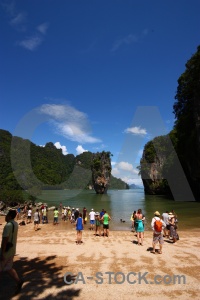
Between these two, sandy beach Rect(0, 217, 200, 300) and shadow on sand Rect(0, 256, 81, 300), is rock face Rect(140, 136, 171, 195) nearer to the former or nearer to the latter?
sandy beach Rect(0, 217, 200, 300)

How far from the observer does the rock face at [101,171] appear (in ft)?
316

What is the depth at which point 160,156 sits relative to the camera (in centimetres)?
6994

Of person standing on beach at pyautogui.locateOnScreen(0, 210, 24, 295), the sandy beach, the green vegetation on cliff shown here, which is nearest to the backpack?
the sandy beach

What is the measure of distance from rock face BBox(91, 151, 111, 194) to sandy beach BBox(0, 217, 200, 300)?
86.9 metres

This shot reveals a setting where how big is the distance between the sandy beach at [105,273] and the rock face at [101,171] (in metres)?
86.9

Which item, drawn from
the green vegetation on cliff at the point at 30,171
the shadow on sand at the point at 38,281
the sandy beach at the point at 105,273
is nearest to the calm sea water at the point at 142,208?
the sandy beach at the point at 105,273

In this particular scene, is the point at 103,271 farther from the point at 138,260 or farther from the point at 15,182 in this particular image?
the point at 15,182

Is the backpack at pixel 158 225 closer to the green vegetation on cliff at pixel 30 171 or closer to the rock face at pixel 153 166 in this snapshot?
the green vegetation on cliff at pixel 30 171

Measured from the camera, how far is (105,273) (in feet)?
22.1

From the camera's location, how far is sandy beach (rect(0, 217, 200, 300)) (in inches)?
215

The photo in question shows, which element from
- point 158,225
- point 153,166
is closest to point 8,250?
point 158,225

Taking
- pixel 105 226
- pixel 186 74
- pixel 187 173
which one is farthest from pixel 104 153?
pixel 105 226

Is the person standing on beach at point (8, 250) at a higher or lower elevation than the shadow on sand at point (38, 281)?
higher

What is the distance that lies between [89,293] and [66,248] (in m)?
4.78
